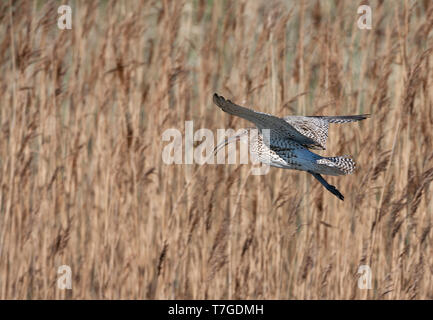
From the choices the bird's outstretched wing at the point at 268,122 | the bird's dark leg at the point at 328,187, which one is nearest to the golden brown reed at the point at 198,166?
the bird's dark leg at the point at 328,187

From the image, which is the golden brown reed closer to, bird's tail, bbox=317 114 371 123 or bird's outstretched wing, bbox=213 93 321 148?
bird's tail, bbox=317 114 371 123

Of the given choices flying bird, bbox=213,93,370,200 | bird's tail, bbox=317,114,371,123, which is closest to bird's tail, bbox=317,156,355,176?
flying bird, bbox=213,93,370,200

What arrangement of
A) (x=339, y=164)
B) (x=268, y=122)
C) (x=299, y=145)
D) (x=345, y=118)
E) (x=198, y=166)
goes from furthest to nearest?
(x=198, y=166)
(x=345, y=118)
(x=299, y=145)
(x=339, y=164)
(x=268, y=122)

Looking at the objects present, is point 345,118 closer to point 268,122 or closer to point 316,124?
point 316,124

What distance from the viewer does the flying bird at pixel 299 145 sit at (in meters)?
3.42

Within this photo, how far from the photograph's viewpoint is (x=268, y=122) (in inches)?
129

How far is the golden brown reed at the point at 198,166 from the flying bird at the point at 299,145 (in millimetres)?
143

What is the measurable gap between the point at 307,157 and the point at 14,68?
5.09ft

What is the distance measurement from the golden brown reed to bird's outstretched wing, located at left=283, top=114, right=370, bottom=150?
3.9 inches

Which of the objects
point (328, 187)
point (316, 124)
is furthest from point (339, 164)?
point (316, 124)

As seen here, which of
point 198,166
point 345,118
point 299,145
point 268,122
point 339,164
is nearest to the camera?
point 268,122

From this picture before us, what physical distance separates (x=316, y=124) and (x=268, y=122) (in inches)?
18.5

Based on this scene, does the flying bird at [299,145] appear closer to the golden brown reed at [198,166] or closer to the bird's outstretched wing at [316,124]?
the bird's outstretched wing at [316,124]

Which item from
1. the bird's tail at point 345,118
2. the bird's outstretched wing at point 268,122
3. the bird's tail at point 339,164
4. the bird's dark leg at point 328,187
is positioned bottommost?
the bird's dark leg at point 328,187
